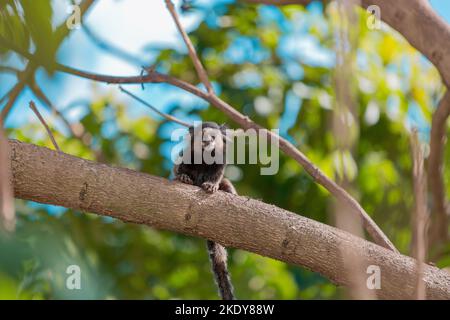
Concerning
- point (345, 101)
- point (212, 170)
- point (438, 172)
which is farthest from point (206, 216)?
point (438, 172)

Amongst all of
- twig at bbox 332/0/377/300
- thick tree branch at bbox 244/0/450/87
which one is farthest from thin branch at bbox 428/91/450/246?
twig at bbox 332/0/377/300

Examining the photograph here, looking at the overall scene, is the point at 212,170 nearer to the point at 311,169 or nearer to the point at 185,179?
the point at 185,179

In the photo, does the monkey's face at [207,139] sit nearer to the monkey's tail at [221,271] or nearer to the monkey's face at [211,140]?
the monkey's face at [211,140]

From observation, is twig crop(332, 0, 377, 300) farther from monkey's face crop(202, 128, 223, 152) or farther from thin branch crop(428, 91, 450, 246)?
monkey's face crop(202, 128, 223, 152)

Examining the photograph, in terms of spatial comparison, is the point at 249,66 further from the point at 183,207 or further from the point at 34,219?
the point at 183,207

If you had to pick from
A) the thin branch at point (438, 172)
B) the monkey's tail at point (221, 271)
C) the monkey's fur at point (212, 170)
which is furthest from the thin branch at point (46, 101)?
the thin branch at point (438, 172)

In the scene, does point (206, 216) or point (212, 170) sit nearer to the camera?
point (206, 216)
